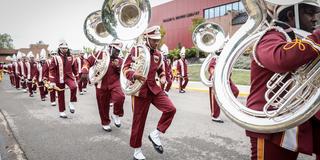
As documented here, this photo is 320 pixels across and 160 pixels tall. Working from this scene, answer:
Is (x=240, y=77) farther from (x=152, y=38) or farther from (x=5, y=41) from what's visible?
(x=5, y=41)

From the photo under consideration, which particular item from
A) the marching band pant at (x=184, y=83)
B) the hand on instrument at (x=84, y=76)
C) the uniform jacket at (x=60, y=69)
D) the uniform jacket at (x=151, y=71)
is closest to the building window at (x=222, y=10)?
the marching band pant at (x=184, y=83)

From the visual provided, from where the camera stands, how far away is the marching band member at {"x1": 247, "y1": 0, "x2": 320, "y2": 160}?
1897 mm

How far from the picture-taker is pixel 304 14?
2.02 meters

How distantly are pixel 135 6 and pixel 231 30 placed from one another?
37.9 m

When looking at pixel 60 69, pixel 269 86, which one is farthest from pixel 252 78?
pixel 60 69

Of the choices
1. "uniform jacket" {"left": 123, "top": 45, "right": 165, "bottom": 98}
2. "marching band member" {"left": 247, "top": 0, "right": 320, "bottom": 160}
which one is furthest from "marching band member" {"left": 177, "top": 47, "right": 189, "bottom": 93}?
"marching band member" {"left": 247, "top": 0, "right": 320, "bottom": 160}

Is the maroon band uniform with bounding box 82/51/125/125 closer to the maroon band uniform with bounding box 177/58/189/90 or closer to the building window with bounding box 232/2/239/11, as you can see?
the maroon band uniform with bounding box 177/58/189/90

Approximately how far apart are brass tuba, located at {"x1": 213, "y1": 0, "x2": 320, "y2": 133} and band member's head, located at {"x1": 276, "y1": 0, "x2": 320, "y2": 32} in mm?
112

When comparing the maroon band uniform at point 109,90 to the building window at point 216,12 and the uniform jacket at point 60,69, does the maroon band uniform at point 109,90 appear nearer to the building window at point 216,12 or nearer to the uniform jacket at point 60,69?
the uniform jacket at point 60,69

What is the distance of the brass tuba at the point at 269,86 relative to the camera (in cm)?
187

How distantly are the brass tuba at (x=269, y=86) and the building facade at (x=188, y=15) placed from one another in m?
38.8

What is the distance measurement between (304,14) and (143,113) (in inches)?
120

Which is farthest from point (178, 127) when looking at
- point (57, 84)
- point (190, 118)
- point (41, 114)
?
point (41, 114)

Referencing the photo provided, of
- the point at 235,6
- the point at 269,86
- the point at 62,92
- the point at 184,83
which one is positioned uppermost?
the point at 235,6
